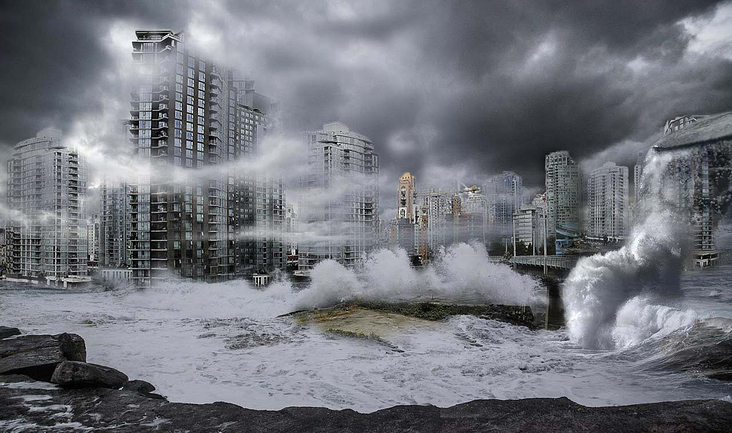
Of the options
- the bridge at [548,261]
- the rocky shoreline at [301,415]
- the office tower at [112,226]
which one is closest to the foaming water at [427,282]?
the bridge at [548,261]

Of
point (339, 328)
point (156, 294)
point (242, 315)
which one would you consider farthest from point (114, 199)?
point (339, 328)

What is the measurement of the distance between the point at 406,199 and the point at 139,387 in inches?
744

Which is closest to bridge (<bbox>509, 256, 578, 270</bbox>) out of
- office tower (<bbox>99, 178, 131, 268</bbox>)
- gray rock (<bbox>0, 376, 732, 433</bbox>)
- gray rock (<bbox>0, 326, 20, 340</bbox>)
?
gray rock (<bbox>0, 376, 732, 433</bbox>)

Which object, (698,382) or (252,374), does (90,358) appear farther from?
(698,382)

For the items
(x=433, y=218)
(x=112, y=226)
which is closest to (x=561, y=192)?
(x=433, y=218)

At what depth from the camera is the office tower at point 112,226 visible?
24.7 m

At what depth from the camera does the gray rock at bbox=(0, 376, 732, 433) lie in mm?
3271

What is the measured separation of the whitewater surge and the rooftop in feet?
1.70

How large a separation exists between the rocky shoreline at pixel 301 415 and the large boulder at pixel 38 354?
58cm

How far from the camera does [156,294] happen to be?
1802 cm

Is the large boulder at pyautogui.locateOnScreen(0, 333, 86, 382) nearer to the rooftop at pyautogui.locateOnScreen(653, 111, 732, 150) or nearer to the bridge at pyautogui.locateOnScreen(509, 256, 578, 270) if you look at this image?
the rooftop at pyautogui.locateOnScreen(653, 111, 732, 150)

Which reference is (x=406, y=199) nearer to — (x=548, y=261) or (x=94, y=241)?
(x=548, y=261)

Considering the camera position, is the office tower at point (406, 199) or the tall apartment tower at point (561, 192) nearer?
the tall apartment tower at point (561, 192)

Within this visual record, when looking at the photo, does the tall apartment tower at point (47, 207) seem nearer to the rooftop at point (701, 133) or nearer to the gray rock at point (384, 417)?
the gray rock at point (384, 417)
